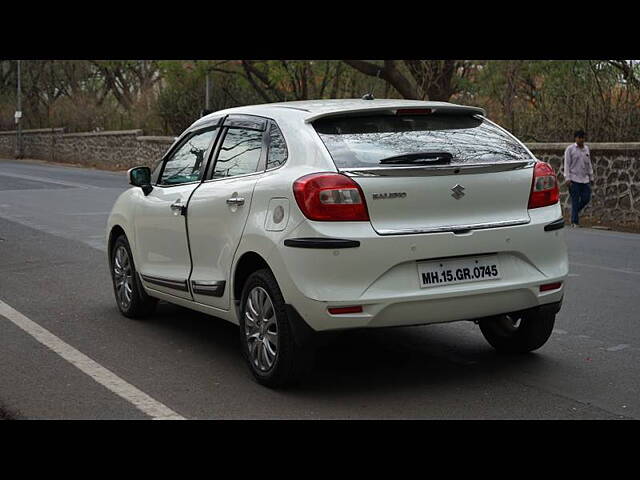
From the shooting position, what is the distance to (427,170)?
6.16 metres

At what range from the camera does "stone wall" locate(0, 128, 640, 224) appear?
20.3m

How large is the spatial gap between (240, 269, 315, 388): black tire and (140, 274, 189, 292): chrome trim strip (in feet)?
3.86

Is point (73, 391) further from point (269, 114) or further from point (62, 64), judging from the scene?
point (62, 64)

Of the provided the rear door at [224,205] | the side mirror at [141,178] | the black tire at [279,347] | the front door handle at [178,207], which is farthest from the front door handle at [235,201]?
the side mirror at [141,178]

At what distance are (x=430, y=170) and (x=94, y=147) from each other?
44.6 metres

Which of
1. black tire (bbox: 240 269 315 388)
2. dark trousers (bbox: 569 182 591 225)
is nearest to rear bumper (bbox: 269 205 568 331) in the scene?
black tire (bbox: 240 269 315 388)

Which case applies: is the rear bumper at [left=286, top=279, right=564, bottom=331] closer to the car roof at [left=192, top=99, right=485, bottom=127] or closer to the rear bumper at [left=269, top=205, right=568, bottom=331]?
the rear bumper at [left=269, top=205, right=568, bottom=331]

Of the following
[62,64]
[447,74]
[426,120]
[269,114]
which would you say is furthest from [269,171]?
[62,64]

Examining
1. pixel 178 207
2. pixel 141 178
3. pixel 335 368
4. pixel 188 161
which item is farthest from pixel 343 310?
pixel 141 178

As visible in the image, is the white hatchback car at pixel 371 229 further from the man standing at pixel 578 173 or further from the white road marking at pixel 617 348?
the man standing at pixel 578 173

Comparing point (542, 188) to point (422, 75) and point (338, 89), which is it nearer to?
point (422, 75)

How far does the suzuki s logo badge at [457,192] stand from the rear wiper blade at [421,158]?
173 millimetres
